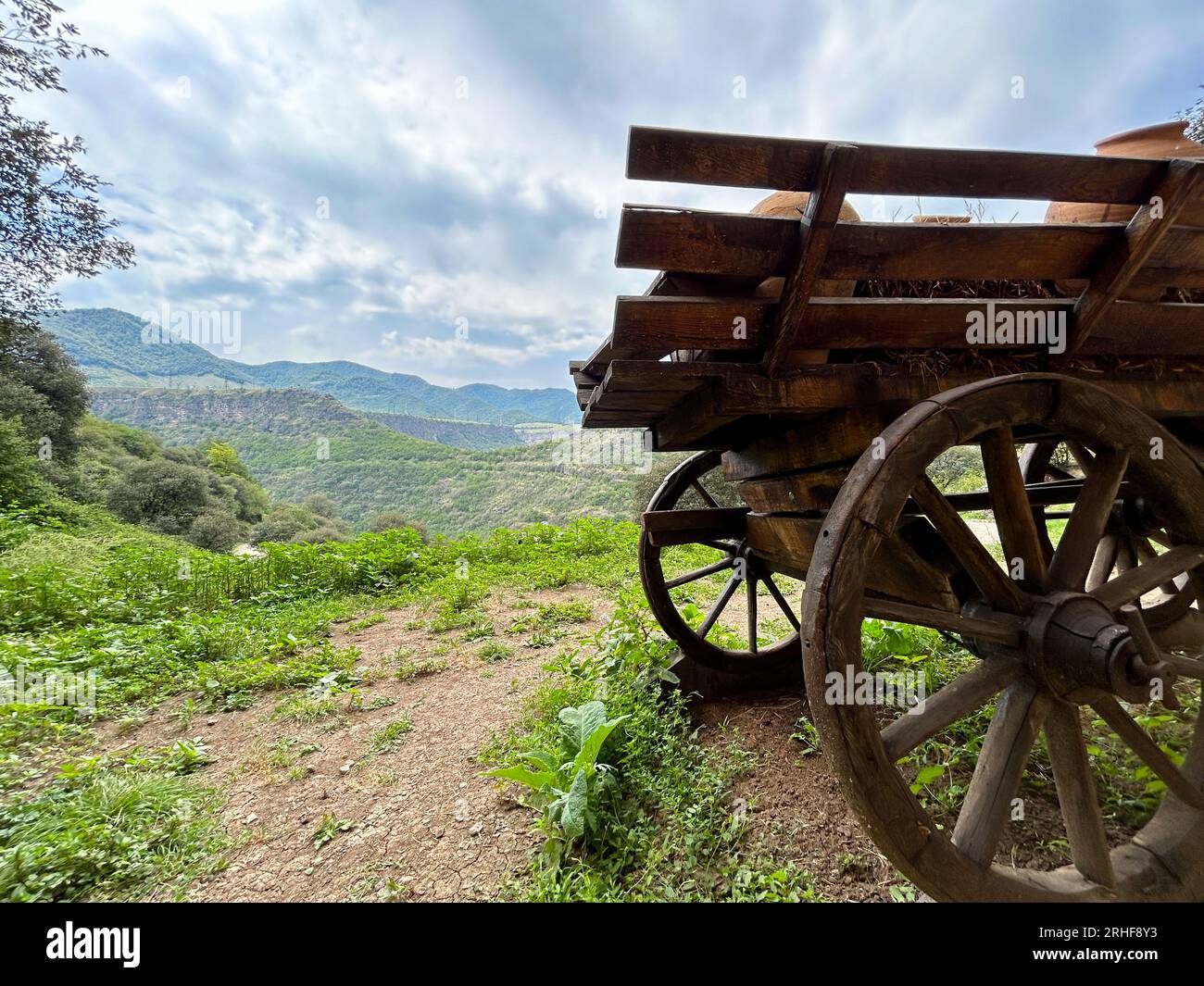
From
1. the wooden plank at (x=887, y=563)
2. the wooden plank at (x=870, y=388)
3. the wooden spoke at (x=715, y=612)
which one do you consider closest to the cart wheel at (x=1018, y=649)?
the wooden plank at (x=887, y=563)

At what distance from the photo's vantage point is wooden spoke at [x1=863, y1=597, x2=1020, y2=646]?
1.46 m

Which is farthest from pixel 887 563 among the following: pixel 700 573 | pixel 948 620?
pixel 700 573

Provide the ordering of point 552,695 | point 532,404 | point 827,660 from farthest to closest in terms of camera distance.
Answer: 1. point 532,404
2. point 552,695
3. point 827,660

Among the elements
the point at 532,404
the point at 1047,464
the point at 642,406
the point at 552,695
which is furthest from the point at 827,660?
the point at 532,404

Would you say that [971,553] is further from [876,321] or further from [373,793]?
[373,793]

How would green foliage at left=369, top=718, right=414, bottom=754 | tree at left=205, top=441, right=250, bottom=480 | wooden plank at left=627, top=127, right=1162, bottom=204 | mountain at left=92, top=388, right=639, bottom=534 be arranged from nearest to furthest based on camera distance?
wooden plank at left=627, top=127, right=1162, bottom=204, green foliage at left=369, top=718, right=414, bottom=754, mountain at left=92, top=388, right=639, bottom=534, tree at left=205, top=441, right=250, bottom=480

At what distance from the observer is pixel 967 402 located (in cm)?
148

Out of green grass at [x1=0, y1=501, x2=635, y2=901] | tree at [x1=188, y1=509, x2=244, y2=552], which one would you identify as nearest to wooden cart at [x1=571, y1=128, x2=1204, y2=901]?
green grass at [x1=0, y1=501, x2=635, y2=901]

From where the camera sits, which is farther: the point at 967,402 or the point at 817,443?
the point at 817,443

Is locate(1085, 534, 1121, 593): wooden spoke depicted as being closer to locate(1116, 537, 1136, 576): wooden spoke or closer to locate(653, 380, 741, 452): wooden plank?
locate(1116, 537, 1136, 576): wooden spoke

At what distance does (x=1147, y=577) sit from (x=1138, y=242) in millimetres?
1159

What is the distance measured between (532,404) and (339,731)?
451 ft

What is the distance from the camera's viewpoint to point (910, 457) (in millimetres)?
1415
